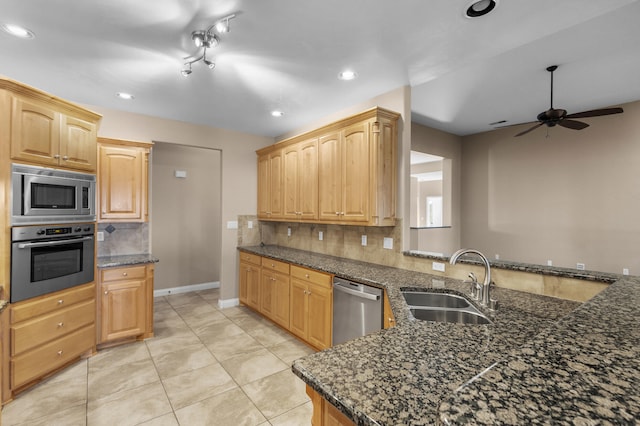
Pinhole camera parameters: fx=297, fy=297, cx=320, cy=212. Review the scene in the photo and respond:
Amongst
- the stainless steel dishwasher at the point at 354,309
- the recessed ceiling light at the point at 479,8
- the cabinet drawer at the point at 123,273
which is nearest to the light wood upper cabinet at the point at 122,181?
the cabinet drawer at the point at 123,273

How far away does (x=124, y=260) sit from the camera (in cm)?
329

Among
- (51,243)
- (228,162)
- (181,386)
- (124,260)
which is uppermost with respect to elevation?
(228,162)

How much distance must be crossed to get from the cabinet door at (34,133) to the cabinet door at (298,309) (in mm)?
2504

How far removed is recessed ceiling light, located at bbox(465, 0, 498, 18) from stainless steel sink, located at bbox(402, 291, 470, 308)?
186 cm

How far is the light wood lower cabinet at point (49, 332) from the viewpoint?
2285 mm

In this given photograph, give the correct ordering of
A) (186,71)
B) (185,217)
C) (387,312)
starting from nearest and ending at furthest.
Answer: (387,312), (186,71), (185,217)

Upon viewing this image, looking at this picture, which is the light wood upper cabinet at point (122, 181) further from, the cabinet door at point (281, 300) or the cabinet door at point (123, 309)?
the cabinet door at point (281, 300)

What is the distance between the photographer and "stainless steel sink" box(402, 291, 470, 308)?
2137 mm

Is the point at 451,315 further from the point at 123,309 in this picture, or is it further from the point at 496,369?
the point at 123,309

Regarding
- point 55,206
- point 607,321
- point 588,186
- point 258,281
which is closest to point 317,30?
point 607,321

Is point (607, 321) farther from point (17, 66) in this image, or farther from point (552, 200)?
point (552, 200)

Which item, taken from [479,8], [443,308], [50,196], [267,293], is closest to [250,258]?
[267,293]

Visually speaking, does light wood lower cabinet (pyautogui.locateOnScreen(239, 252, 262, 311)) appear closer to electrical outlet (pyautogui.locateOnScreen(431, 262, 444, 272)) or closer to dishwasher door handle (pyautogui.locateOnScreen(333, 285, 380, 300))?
dishwasher door handle (pyautogui.locateOnScreen(333, 285, 380, 300))

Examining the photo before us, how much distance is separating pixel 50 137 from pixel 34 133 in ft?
0.39
